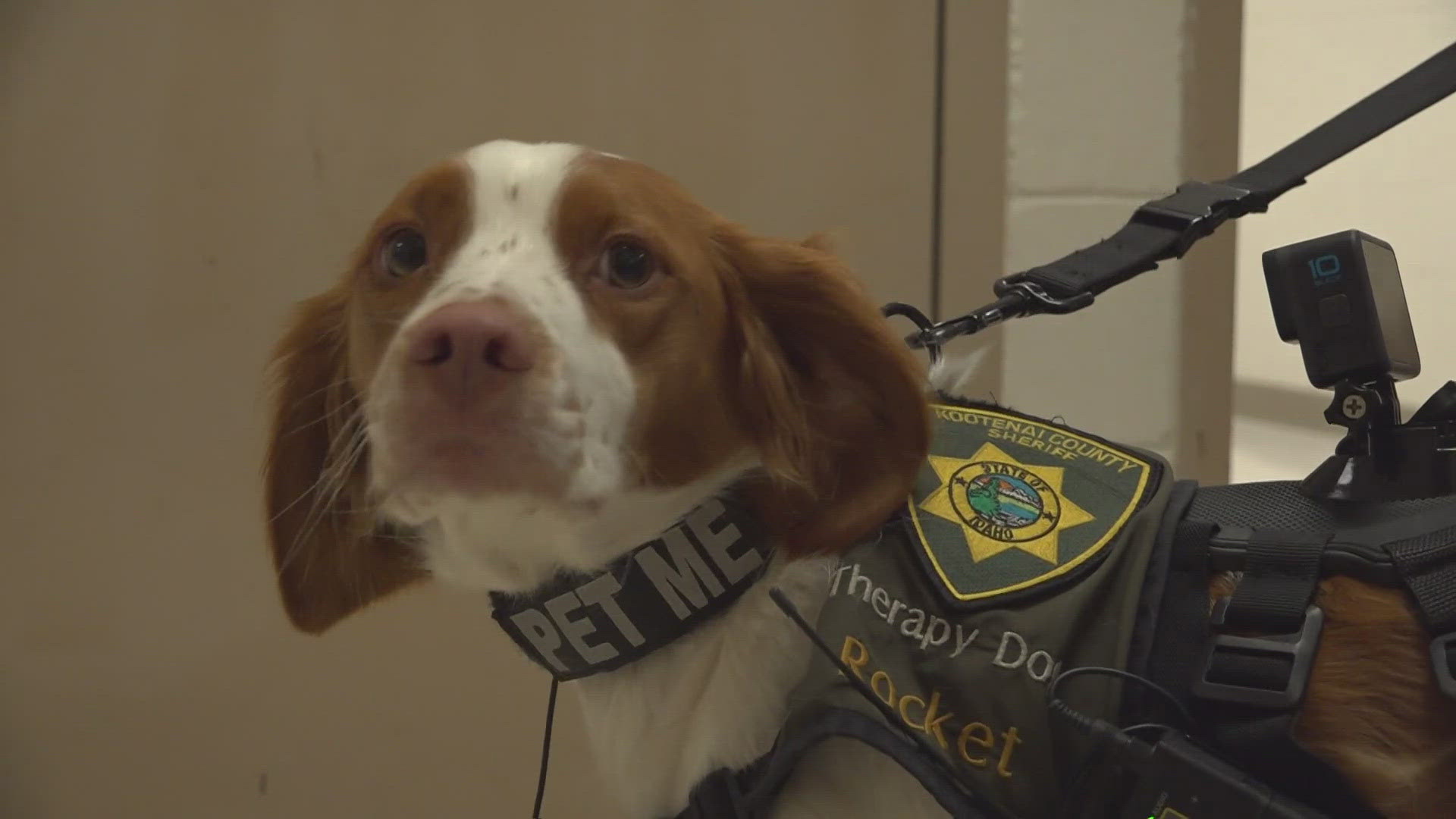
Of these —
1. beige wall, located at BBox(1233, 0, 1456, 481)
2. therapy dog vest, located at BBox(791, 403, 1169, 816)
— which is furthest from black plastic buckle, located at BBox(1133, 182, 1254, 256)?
beige wall, located at BBox(1233, 0, 1456, 481)

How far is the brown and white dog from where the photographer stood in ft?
1.70

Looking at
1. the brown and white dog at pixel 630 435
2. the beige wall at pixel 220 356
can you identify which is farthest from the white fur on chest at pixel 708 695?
the beige wall at pixel 220 356

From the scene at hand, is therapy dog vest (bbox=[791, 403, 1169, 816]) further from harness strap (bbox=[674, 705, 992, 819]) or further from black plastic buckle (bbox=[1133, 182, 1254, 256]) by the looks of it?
black plastic buckle (bbox=[1133, 182, 1254, 256])

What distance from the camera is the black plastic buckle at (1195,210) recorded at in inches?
30.5

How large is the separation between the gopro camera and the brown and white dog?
0.47ft

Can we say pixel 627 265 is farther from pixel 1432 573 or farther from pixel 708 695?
pixel 1432 573

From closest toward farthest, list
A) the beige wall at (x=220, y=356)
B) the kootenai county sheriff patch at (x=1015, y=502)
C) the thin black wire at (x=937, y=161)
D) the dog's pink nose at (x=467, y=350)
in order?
the dog's pink nose at (x=467, y=350), the kootenai county sheriff patch at (x=1015, y=502), the beige wall at (x=220, y=356), the thin black wire at (x=937, y=161)

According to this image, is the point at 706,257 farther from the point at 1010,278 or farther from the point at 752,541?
the point at 1010,278

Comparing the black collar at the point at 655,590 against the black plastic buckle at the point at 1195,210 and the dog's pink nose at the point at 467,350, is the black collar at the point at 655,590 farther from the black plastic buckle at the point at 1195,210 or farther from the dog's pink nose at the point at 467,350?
the black plastic buckle at the point at 1195,210

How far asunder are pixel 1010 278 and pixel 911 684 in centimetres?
34

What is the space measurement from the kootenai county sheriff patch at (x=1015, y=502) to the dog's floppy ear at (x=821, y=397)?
4cm

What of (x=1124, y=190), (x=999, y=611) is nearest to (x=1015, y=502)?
(x=999, y=611)

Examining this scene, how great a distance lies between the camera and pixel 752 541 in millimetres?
630

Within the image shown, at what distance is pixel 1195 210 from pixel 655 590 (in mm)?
476
